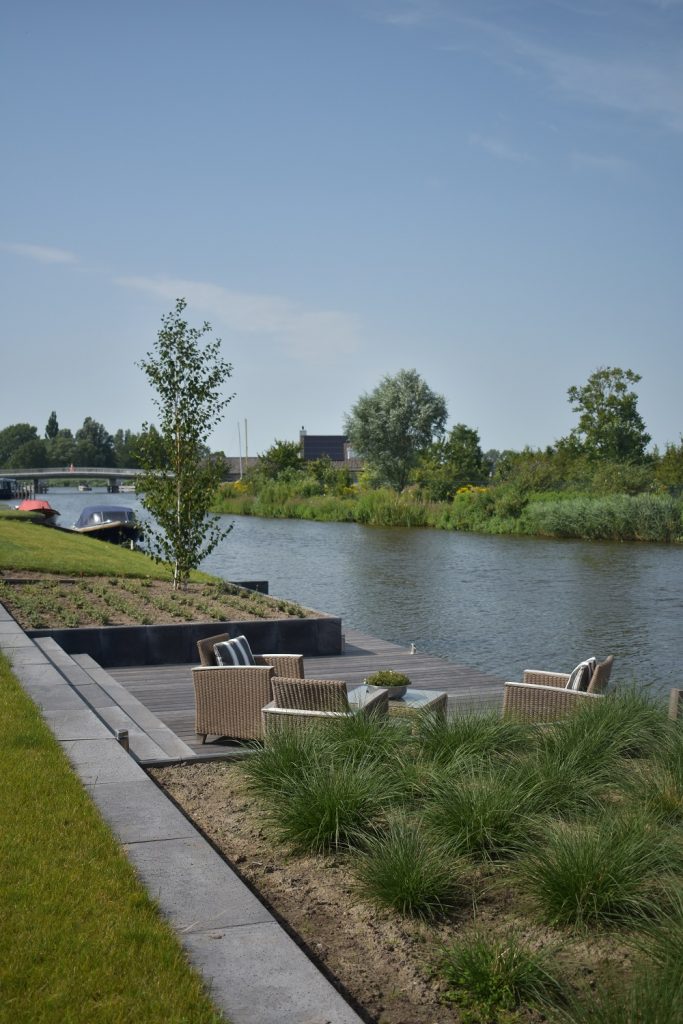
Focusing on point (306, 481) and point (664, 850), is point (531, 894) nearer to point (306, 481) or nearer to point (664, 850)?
point (664, 850)

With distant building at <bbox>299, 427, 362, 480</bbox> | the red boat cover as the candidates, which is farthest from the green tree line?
the red boat cover

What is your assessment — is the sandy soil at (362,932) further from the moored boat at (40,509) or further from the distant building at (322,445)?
the distant building at (322,445)

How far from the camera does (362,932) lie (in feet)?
13.6

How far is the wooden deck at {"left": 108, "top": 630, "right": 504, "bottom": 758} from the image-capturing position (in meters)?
9.57

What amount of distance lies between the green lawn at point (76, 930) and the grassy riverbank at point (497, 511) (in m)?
35.4

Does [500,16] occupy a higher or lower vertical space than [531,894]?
higher

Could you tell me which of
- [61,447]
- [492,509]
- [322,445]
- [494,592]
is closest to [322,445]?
[322,445]

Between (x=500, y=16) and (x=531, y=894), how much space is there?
12566 millimetres

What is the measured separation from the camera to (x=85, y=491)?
150 meters

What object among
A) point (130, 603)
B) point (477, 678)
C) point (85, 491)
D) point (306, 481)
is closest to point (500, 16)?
point (477, 678)

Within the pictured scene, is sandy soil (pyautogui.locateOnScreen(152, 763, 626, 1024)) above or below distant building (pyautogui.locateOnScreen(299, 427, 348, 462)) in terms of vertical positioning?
below

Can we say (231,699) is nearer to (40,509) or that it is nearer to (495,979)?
(495,979)

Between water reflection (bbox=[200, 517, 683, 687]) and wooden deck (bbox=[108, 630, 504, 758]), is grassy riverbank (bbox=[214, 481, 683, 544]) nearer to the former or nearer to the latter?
water reflection (bbox=[200, 517, 683, 687])

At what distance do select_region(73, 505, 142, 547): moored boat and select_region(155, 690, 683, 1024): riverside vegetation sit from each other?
29.8 meters
